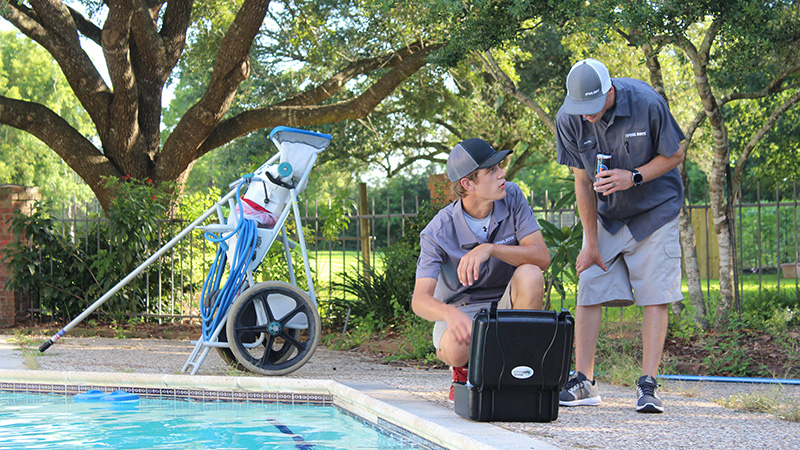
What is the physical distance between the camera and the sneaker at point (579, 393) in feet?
12.3

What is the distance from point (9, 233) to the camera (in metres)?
8.77

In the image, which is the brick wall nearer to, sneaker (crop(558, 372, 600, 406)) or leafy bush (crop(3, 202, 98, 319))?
leafy bush (crop(3, 202, 98, 319))

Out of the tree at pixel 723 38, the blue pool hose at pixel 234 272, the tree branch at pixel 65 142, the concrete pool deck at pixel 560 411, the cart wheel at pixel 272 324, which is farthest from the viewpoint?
the tree branch at pixel 65 142

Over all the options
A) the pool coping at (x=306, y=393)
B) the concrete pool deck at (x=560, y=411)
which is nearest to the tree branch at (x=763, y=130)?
the concrete pool deck at (x=560, y=411)

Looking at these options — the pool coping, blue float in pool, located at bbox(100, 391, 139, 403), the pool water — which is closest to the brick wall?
the pool coping

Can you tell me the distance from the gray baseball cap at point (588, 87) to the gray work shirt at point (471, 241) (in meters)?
0.51

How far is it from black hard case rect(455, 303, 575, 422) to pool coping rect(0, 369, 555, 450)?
5.0 inches

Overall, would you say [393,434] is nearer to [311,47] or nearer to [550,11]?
[550,11]

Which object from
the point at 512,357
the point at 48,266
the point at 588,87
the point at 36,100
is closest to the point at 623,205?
the point at 588,87

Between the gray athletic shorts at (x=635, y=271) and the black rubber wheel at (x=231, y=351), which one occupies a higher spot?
the gray athletic shorts at (x=635, y=271)

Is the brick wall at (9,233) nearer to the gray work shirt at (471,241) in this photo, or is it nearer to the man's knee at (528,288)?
the gray work shirt at (471,241)

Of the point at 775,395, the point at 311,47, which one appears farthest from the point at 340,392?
the point at 311,47

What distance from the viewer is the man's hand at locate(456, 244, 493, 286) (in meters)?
3.12

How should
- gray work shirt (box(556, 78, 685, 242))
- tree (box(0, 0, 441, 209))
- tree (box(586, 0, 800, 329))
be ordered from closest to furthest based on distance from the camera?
gray work shirt (box(556, 78, 685, 242)) → tree (box(586, 0, 800, 329)) → tree (box(0, 0, 441, 209))
